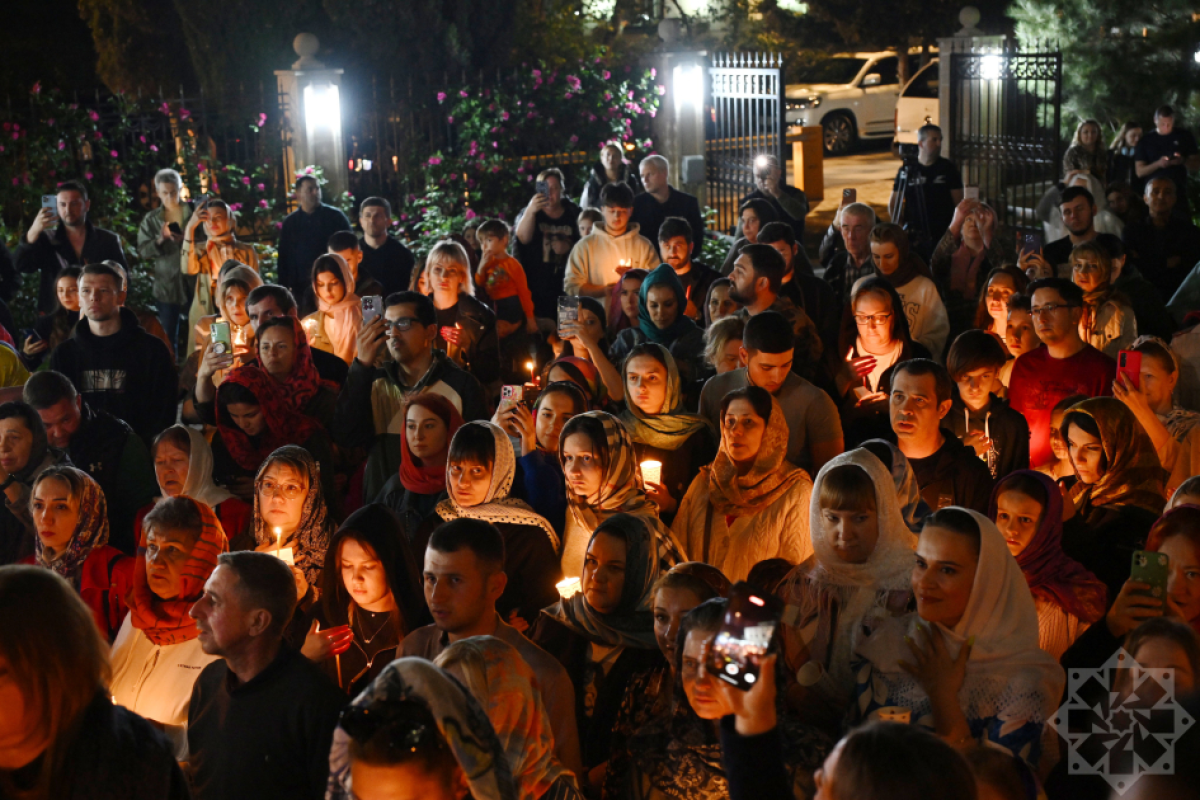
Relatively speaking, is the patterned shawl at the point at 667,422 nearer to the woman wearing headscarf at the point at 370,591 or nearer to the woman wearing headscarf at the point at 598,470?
the woman wearing headscarf at the point at 598,470

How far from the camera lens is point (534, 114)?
15.8 m

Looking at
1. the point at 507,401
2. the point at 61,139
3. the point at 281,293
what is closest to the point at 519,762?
the point at 507,401

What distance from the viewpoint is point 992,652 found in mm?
3461

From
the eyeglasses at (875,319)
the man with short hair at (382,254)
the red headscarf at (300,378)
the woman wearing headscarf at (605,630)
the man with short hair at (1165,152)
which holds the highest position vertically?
the man with short hair at (1165,152)

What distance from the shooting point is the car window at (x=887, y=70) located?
29.3 meters

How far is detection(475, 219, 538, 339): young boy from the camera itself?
8.59m

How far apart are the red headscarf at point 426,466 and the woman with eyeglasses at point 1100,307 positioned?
3.57 m

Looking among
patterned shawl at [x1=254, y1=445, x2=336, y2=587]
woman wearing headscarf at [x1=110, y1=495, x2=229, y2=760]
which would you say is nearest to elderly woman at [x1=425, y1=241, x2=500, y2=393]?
patterned shawl at [x1=254, y1=445, x2=336, y2=587]

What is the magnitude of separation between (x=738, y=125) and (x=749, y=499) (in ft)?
34.9

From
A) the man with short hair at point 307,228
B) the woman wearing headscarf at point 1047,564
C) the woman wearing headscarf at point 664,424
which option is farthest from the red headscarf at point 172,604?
the man with short hair at point 307,228

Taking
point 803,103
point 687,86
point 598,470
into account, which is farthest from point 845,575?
point 803,103

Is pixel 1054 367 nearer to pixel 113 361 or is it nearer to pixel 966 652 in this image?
pixel 966 652

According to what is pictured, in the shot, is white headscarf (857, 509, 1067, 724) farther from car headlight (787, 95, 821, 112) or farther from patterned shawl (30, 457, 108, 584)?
car headlight (787, 95, 821, 112)

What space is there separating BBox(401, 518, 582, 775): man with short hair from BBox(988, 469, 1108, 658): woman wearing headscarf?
5.17 ft
